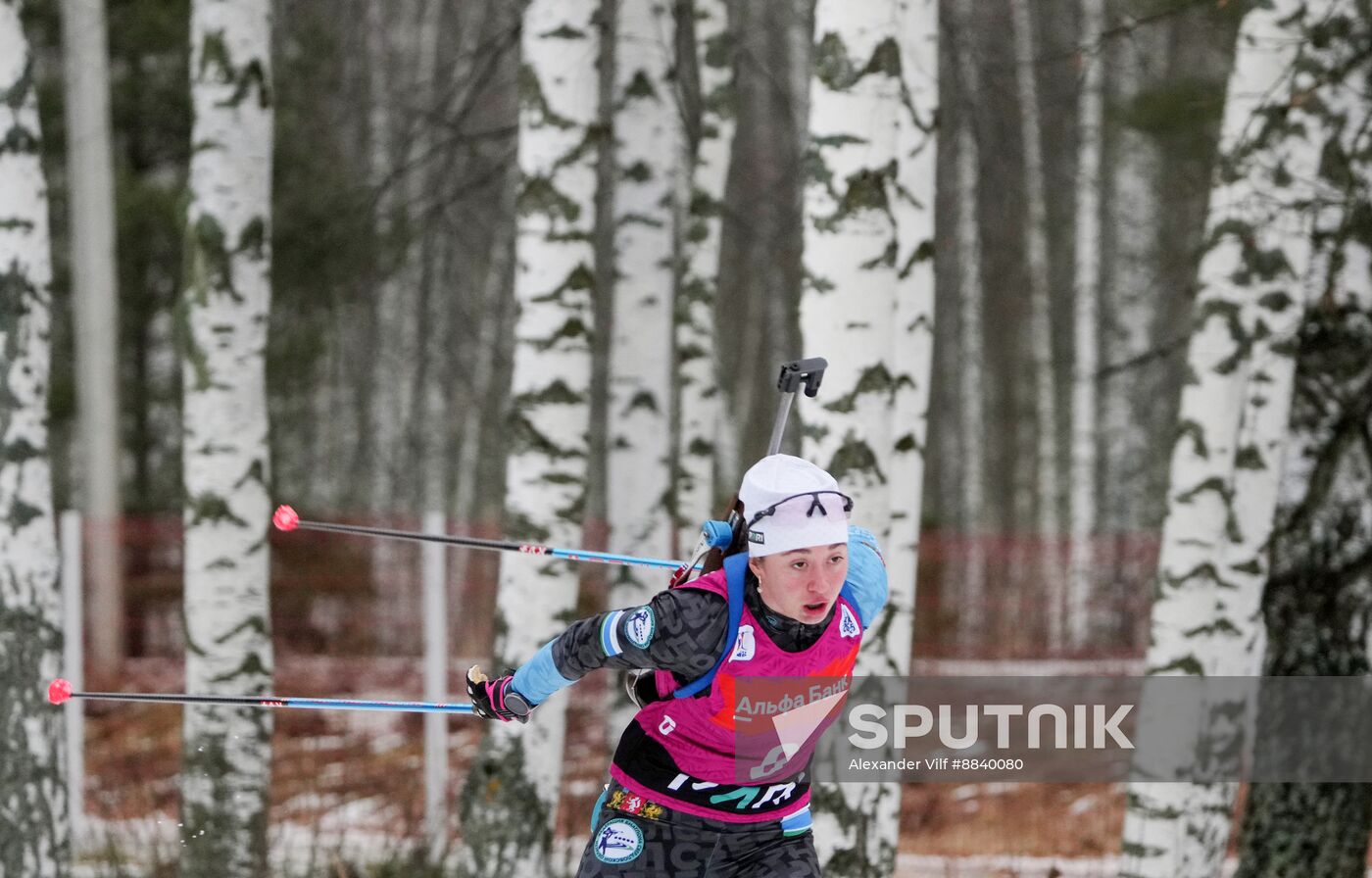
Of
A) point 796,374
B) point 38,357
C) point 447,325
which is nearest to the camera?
point 796,374

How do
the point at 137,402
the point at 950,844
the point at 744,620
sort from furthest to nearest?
the point at 137,402
the point at 950,844
the point at 744,620

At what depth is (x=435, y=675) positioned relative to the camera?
26.3 feet

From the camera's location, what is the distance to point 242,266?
5973 mm

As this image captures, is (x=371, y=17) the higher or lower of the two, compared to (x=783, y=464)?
higher

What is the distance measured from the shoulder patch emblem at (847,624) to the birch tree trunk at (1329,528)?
3.22m

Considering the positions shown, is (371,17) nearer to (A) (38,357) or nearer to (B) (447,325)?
(B) (447,325)

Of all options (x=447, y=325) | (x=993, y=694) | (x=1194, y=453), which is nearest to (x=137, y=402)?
(x=447, y=325)

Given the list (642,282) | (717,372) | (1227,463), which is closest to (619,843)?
(1227,463)

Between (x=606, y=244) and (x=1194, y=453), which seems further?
(x=606, y=244)

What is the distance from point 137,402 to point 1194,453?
12334 millimetres

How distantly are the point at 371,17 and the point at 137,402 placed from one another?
603 centimetres

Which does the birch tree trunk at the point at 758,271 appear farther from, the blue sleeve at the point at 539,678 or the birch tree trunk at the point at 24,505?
the blue sleeve at the point at 539,678

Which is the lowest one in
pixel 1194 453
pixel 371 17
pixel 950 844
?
pixel 950 844

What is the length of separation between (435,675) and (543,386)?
108 inches
